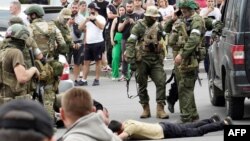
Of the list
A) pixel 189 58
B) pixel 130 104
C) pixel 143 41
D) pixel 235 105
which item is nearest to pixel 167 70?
pixel 130 104

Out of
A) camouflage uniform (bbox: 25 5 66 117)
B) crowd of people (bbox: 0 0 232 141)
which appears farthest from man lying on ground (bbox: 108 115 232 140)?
camouflage uniform (bbox: 25 5 66 117)

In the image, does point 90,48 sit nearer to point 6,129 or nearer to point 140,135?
point 140,135

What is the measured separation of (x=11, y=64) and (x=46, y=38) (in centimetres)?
228

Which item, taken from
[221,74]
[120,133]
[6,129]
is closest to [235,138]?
[120,133]

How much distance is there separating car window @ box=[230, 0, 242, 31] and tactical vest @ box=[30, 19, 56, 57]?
8.47 ft

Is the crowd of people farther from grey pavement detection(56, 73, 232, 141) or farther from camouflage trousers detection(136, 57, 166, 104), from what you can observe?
grey pavement detection(56, 73, 232, 141)

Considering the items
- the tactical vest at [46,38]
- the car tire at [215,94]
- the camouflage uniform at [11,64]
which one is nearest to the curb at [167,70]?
the car tire at [215,94]

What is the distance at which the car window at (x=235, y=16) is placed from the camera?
40.2 feet

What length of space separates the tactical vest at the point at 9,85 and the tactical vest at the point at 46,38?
193cm

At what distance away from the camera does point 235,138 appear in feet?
23.1

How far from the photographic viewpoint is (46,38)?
1223 cm

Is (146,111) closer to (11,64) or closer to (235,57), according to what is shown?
(235,57)

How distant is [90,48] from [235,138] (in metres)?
12.6

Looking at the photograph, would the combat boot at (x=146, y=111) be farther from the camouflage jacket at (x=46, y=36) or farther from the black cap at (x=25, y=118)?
the black cap at (x=25, y=118)
